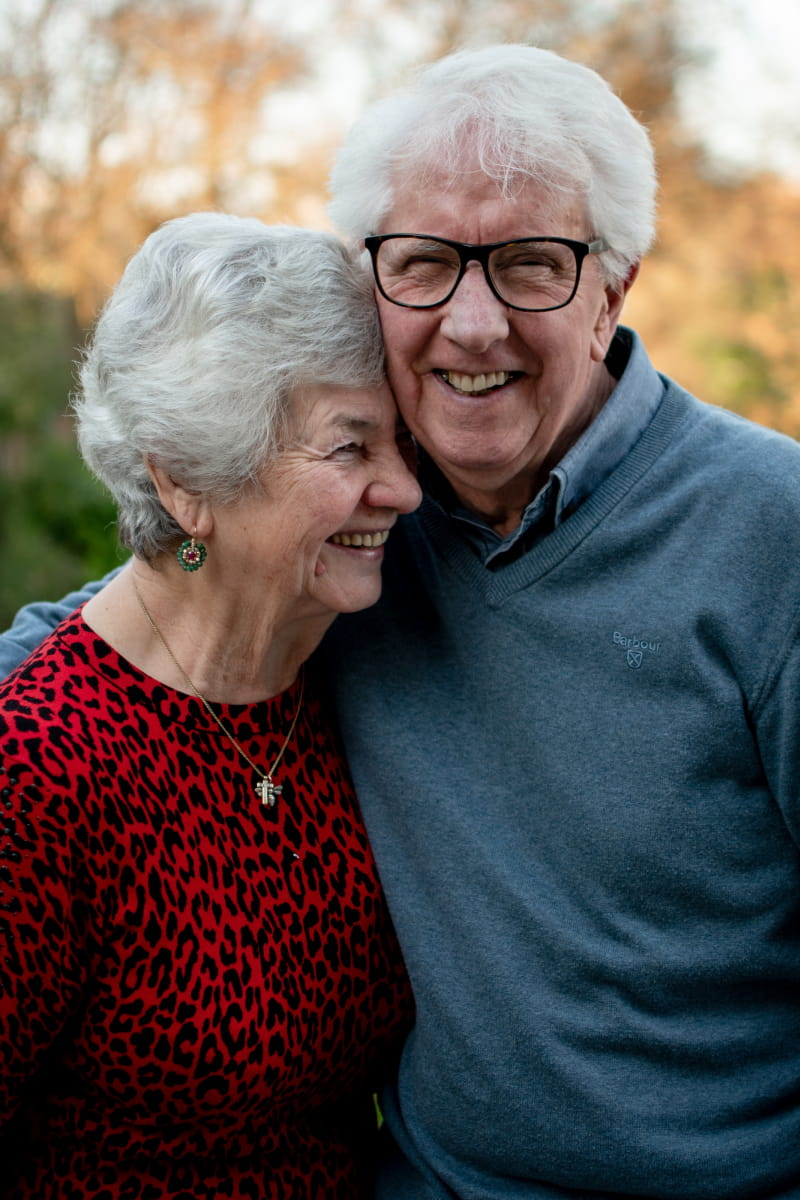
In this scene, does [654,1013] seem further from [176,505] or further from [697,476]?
[176,505]

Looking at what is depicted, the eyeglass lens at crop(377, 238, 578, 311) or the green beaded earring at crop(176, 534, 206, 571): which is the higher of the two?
the eyeglass lens at crop(377, 238, 578, 311)

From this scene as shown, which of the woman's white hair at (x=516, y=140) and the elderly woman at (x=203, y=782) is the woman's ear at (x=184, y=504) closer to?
the elderly woman at (x=203, y=782)

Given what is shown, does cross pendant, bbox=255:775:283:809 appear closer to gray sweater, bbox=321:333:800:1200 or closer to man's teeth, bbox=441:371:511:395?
gray sweater, bbox=321:333:800:1200

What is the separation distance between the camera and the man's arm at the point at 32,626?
2.09 meters

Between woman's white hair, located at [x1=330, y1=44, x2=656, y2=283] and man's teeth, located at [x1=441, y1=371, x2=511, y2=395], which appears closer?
woman's white hair, located at [x1=330, y1=44, x2=656, y2=283]

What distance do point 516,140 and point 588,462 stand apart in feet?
1.68

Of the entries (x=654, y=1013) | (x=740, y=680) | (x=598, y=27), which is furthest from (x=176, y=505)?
(x=598, y=27)

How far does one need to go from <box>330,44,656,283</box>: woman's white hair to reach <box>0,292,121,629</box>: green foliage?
5.34 m

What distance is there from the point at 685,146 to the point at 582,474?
15115 mm

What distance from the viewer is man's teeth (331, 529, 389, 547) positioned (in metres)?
1.95

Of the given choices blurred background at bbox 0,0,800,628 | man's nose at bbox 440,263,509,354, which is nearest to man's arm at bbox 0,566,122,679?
man's nose at bbox 440,263,509,354

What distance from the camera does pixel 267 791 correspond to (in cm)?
194

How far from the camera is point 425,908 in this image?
6.31 ft

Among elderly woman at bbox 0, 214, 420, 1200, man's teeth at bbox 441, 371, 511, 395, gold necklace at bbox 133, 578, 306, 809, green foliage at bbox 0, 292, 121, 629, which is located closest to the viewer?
elderly woman at bbox 0, 214, 420, 1200
